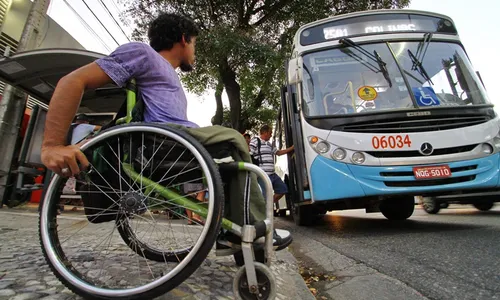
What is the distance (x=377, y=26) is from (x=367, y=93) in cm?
107

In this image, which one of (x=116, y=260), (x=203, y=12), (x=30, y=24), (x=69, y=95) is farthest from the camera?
(x=203, y=12)

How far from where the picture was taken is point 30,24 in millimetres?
5793

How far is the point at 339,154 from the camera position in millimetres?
3352

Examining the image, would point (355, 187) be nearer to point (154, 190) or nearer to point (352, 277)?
point (352, 277)

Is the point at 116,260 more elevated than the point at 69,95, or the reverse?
the point at 69,95

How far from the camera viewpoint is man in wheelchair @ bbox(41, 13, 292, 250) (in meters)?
1.21

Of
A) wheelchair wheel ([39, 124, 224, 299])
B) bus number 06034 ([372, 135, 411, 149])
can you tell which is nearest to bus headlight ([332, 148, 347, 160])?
bus number 06034 ([372, 135, 411, 149])

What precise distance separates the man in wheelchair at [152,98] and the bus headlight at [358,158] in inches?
79.7

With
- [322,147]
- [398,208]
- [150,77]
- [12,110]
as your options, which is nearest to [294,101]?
[322,147]

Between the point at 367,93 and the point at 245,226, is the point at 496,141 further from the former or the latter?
the point at 245,226

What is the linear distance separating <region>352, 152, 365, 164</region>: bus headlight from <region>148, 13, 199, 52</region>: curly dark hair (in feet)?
7.43

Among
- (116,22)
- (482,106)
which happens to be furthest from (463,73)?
(116,22)

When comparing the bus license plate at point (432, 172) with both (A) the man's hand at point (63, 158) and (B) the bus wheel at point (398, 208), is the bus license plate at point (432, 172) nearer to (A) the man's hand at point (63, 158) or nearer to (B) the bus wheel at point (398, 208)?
(B) the bus wheel at point (398, 208)

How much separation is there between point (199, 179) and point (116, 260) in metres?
0.90
